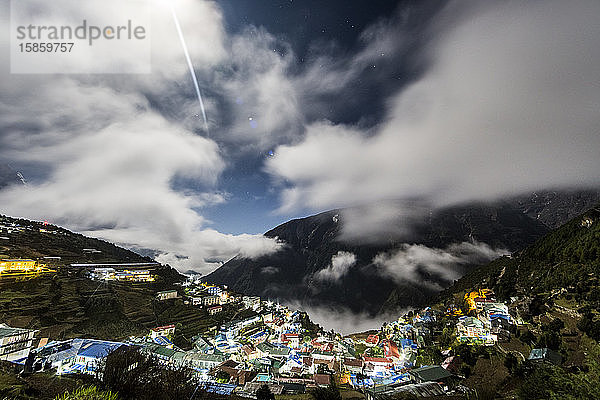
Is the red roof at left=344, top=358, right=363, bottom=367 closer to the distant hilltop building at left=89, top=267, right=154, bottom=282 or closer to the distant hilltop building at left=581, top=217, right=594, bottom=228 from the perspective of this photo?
the distant hilltop building at left=89, top=267, right=154, bottom=282

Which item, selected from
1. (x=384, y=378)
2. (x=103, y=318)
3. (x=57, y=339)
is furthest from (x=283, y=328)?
(x=57, y=339)

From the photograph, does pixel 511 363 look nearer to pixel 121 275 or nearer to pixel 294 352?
pixel 294 352

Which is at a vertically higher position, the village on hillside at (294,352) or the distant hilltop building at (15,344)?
the distant hilltop building at (15,344)

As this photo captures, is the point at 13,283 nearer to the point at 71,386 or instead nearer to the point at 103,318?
the point at 103,318

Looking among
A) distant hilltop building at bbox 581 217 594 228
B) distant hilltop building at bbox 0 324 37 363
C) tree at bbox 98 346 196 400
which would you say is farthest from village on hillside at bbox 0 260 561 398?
distant hilltop building at bbox 581 217 594 228

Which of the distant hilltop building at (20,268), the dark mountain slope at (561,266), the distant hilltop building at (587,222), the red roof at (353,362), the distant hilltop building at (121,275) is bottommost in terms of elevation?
the red roof at (353,362)

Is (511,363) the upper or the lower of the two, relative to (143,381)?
lower

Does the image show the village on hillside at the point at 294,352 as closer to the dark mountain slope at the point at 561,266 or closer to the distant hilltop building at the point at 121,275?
the distant hilltop building at the point at 121,275

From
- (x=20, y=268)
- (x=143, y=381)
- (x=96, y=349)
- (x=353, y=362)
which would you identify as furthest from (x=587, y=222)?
(x=20, y=268)

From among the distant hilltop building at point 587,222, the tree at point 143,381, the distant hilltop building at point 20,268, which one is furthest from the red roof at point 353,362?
the distant hilltop building at point 20,268
